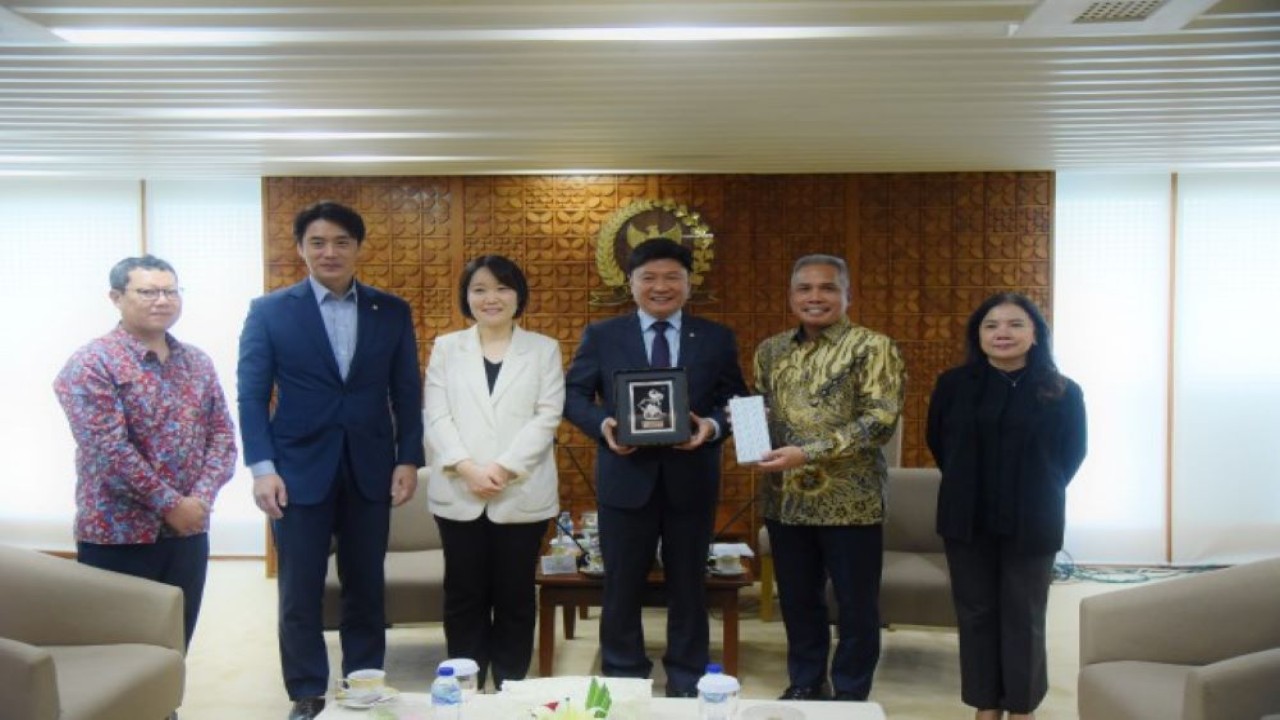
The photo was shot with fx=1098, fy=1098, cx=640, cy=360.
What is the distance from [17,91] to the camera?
4.23m

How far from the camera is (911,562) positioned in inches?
177

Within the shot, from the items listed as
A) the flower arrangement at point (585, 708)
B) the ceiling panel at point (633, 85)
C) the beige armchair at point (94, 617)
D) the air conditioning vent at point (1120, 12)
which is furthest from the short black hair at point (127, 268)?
the air conditioning vent at point (1120, 12)

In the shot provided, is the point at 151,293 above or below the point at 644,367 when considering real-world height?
above

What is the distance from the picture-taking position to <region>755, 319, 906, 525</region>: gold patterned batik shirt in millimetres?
3391

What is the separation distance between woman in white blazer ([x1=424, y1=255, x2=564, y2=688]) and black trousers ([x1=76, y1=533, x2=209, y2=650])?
0.75 m

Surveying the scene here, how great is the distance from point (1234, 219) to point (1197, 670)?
4.78 meters

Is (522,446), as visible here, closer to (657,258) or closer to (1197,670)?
(657,258)

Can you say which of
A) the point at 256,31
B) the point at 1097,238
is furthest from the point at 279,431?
the point at 1097,238

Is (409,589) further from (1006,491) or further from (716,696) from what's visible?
(1006,491)

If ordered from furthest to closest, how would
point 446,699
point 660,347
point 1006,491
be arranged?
1. point 660,347
2. point 1006,491
3. point 446,699

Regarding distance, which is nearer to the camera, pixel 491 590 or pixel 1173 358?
pixel 491 590

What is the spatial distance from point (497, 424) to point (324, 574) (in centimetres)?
72

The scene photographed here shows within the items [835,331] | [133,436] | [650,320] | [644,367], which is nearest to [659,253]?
[650,320]

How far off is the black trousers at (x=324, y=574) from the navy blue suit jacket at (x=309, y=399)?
57 millimetres
